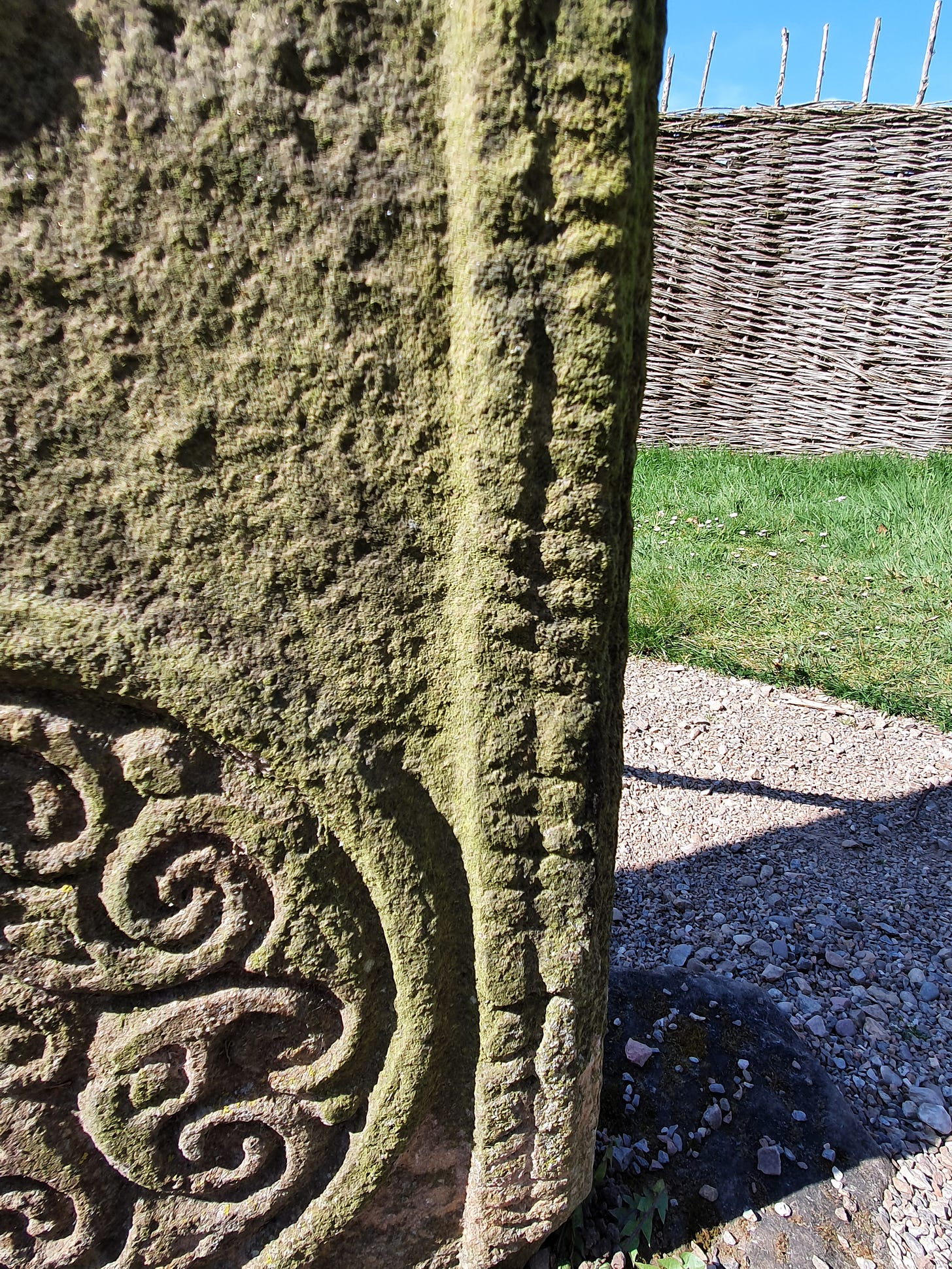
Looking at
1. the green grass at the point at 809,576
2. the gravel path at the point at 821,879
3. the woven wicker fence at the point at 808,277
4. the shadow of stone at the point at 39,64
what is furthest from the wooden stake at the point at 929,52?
the shadow of stone at the point at 39,64

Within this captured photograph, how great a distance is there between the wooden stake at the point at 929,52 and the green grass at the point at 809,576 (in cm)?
212

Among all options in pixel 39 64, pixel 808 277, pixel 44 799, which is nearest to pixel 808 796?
pixel 44 799

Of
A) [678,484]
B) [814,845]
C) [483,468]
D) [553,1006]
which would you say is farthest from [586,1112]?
[678,484]

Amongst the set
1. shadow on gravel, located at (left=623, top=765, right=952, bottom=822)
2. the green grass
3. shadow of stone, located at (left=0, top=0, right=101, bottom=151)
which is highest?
shadow of stone, located at (left=0, top=0, right=101, bottom=151)

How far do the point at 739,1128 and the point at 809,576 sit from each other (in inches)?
113

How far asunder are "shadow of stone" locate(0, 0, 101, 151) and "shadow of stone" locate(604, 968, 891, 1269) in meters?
1.56

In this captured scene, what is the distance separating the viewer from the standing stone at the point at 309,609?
0.77m

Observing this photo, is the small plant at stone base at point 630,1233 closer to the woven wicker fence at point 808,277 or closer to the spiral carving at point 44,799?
the spiral carving at point 44,799

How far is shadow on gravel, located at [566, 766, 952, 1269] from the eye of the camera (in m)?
1.32

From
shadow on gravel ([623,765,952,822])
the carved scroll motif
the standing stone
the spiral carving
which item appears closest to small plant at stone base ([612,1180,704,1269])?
the standing stone

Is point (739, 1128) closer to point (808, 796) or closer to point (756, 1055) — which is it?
point (756, 1055)

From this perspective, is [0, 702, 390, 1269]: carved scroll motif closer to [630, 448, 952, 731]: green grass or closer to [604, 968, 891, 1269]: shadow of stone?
[604, 968, 891, 1269]: shadow of stone

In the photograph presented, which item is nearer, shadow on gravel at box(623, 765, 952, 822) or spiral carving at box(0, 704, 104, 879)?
spiral carving at box(0, 704, 104, 879)

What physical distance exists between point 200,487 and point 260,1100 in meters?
0.71
